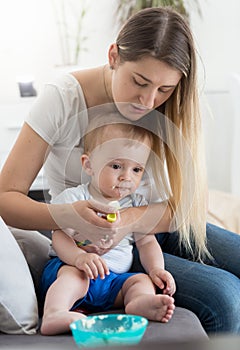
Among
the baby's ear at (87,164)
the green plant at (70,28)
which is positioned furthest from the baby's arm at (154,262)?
the green plant at (70,28)

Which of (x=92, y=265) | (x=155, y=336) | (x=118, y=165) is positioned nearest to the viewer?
(x=155, y=336)

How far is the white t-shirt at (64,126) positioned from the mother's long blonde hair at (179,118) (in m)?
0.09

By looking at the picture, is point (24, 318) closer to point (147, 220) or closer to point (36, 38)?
point (147, 220)

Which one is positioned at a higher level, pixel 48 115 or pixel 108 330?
pixel 48 115

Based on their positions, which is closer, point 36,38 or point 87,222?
point 87,222

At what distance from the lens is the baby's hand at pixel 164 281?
156 cm

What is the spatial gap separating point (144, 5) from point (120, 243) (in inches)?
76.6

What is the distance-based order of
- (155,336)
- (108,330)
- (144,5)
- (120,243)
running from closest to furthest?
(108,330) → (155,336) → (120,243) → (144,5)

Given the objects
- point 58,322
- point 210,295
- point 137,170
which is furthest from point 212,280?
point 58,322

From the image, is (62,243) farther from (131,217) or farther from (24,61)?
(24,61)

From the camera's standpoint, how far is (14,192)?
1.65 meters

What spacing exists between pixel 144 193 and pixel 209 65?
80.2 inches

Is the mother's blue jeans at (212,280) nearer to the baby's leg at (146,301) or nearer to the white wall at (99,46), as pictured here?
the baby's leg at (146,301)

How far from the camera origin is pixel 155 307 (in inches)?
56.2
